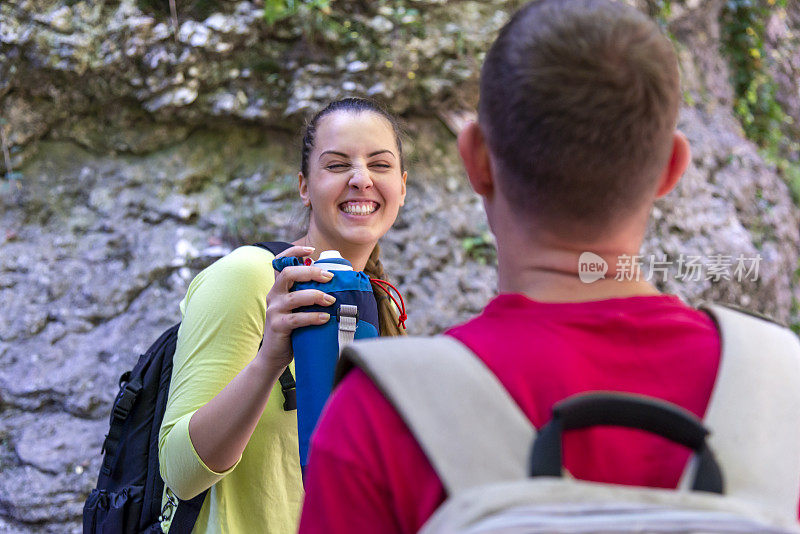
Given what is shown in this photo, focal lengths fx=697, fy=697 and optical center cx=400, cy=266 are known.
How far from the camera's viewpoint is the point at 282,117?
532 centimetres

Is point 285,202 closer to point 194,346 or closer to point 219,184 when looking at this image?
point 219,184

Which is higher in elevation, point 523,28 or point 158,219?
point 523,28

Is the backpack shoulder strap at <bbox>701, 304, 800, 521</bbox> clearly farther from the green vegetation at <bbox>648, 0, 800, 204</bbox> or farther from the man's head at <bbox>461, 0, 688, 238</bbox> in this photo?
the green vegetation at <bbox>648, 0, 800, 204</bbox>

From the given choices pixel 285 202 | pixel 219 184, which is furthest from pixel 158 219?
pixel 285 202

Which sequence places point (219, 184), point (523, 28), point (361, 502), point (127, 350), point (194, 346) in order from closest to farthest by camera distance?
point (361, 502) < point (523, 28) < point (194, 346) < point (127, 350) < point (219, 184)

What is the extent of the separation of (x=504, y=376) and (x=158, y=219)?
4.51 meters

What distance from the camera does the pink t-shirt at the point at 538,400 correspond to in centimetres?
Result: 93

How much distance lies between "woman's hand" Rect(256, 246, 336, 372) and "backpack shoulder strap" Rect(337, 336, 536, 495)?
0.61m

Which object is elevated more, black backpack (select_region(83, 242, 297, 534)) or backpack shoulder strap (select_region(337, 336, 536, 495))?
backpack shoulder strap (select_region(337, 336, 536, 495))

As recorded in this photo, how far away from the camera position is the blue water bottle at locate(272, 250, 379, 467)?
5.16ft

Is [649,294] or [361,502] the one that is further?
[649,294]

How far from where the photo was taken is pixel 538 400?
963 mm

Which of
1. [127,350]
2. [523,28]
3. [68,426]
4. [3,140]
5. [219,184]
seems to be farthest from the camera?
[219,184]

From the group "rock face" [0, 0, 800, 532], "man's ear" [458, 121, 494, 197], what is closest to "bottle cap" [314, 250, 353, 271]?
"man's ear" [458, 121, 494, 197]
